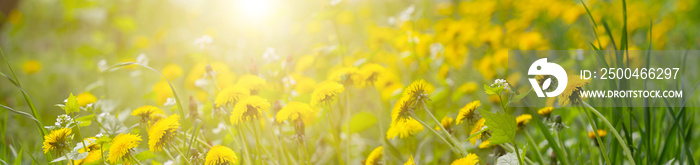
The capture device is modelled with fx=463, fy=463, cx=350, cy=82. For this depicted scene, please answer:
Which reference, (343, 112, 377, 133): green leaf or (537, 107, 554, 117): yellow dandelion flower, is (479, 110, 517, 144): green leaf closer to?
(537, 107, 554, 117): yellow dandelion flower

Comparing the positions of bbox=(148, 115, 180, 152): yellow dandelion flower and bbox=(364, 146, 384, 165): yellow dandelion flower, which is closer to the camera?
bbox=(148, 115, 180, 152): yellow dandelion flower

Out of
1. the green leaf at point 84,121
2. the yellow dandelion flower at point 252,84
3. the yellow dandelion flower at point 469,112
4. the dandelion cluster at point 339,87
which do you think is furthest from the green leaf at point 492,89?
the green leaf at point 84,121

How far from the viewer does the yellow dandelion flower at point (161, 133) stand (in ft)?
2.72

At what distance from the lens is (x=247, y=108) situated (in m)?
0.85

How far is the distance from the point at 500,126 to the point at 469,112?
0.47ft

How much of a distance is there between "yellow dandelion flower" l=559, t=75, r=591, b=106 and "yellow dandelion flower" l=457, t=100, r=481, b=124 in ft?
0.47

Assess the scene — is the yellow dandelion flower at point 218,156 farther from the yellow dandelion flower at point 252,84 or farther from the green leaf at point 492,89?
the green leaf at point 492,89

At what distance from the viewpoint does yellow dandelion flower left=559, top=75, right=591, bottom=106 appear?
0.76 m

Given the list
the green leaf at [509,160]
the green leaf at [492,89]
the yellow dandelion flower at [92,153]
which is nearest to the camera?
the green leaf at [492,89]

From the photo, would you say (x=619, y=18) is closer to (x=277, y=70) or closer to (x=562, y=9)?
(x=562, y=9)

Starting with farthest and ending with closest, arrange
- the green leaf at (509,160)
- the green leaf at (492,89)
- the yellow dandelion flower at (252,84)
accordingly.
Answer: the yellow dandelion flower at (252,84), the green leaf at (509,160), the green leaf at (492,89)

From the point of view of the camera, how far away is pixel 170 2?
3.80 m

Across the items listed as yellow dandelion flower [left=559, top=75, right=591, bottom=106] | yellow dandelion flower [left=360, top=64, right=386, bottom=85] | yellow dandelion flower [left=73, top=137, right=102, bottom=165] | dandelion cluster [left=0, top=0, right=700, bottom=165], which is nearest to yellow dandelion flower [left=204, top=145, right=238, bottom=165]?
dandelion cluster [left=0, top=0, right=700, bottom=165]

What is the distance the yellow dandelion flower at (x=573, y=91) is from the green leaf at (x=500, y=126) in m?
0.13
